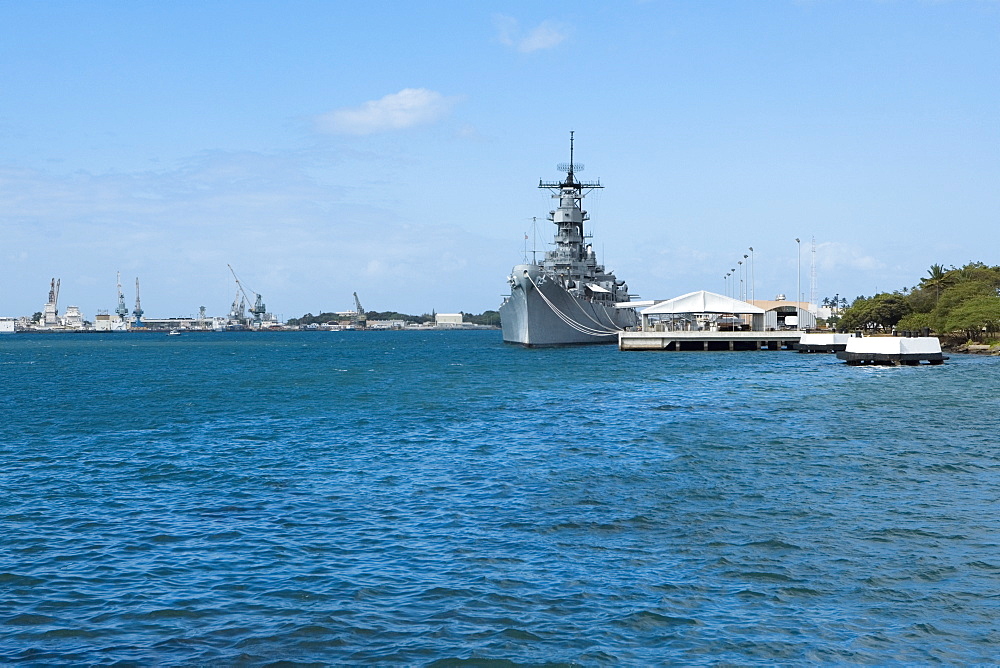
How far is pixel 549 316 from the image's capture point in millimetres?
103812

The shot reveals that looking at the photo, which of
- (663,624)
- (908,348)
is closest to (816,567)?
(663,624)

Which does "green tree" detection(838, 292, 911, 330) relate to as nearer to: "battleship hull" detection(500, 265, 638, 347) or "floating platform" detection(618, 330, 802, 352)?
"floating platform" detection(618, 330, 802, 352)

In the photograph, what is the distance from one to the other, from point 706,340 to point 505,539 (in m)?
89.9

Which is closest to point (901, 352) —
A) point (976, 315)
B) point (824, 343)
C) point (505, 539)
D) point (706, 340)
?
point (976, 315)

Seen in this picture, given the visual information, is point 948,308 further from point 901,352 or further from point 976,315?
point 901,352

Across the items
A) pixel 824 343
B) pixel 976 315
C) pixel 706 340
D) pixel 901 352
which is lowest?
pixel 901 352

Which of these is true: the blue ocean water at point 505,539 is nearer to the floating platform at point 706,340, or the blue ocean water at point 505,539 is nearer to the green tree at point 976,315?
the green tree at point 976,315

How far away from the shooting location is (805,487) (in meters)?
21.6

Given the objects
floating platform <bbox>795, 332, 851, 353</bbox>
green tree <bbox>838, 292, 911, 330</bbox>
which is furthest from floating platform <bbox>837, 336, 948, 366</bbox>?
green tree <bbox>838, 292, 911, 330</bbox>

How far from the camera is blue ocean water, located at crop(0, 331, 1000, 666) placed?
38.0ft

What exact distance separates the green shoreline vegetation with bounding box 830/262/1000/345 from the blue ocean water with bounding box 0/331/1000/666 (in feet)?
186

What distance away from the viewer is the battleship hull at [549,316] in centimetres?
9938

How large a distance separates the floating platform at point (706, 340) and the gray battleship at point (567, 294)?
9.11m

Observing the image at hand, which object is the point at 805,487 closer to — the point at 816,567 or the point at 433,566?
the point at 816,567
